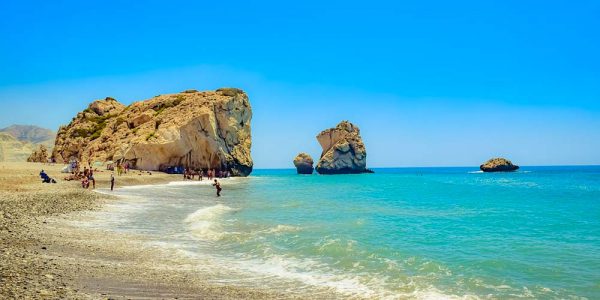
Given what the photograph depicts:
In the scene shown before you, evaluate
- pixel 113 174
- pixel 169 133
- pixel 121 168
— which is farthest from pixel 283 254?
pixel 169 133

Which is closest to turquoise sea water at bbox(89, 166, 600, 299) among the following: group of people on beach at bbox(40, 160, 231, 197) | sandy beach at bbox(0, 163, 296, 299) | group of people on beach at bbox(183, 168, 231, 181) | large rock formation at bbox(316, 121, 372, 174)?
sandy beach at bbox(0, 163, 296, 299)

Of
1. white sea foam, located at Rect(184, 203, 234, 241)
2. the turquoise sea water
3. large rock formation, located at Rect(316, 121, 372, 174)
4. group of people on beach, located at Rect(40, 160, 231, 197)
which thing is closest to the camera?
the turquoise sea water

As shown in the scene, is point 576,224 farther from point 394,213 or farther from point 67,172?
point 67,172

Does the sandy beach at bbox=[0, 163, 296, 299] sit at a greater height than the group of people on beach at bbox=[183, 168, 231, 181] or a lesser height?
lesser

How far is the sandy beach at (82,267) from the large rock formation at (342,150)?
369 feet

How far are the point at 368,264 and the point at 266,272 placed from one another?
338 centimetres

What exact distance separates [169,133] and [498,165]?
414 feet

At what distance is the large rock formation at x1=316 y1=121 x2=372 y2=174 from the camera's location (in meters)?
129

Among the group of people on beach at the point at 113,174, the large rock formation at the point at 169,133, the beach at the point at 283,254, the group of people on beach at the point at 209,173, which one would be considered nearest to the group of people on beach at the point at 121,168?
the group of people on beach at the point at 113,174

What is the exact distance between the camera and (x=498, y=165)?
513 ft

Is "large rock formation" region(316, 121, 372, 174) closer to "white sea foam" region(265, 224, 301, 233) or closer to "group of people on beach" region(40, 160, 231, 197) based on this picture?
"group of people on beach" region(40, 160, 231, 197)

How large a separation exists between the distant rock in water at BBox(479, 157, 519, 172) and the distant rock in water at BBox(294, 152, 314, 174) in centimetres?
6622

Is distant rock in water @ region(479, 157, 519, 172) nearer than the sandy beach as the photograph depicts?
No

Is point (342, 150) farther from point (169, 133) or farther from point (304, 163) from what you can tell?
point (169, 133)
